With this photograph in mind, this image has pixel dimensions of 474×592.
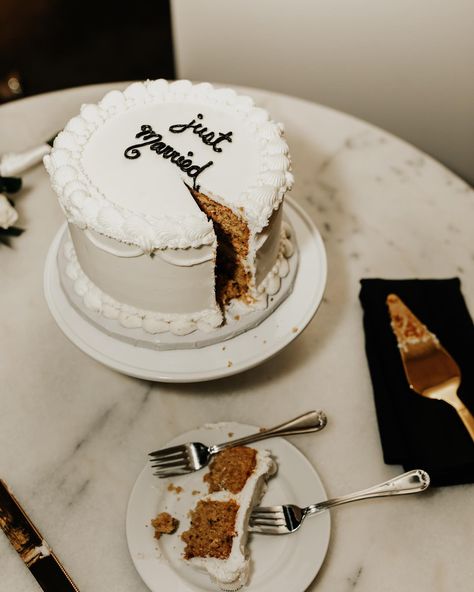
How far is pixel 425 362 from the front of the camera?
1.66 metres

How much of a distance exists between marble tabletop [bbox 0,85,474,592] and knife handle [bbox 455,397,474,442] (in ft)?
0.49

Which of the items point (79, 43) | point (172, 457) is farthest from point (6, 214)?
point (79, 43)

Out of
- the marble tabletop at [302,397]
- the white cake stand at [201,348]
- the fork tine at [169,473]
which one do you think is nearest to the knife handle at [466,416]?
the marble tabletop at [302,397]

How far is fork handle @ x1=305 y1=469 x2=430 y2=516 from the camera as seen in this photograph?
1.40 metres

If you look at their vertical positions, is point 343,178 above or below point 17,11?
above

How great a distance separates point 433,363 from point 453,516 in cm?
39

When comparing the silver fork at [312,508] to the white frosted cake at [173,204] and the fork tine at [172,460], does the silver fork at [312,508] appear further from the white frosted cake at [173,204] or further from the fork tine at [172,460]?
the white frosted cake at [173,204]

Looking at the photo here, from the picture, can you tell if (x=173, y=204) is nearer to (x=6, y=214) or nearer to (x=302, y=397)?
(x=302, y=397)

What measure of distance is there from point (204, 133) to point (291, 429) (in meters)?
0.78

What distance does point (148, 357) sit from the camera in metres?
1.49

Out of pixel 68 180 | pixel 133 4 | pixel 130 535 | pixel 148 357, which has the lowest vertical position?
pixel 133 4

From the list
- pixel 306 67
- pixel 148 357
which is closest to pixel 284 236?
pixel 148 357

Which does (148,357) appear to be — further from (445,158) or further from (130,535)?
(445,158)

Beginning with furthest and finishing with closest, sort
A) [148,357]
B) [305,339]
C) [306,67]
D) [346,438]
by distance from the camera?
[306,67] < [305,339] < [346,438] < [148,357]
